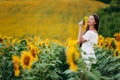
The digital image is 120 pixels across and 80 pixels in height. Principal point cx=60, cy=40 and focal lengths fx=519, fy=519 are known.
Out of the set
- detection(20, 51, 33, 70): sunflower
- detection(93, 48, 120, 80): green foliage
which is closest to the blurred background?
detection(93, 48, 120, 80): green foliage

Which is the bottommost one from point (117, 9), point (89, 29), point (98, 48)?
point (117, 9)

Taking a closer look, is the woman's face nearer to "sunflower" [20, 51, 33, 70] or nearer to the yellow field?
"sunflower" [20, 51, 33, 70]

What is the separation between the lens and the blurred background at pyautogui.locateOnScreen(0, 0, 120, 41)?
1427 cm

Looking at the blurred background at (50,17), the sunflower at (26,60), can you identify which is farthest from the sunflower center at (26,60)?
the blurred background at (50,17)

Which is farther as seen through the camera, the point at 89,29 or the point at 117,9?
the point at 117,9

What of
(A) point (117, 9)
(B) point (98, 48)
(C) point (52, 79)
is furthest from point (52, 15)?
(C) point (52, 79)

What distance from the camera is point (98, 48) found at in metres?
6.11

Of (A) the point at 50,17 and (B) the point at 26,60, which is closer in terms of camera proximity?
(B) the point at 26,60

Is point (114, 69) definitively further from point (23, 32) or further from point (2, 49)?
point (23, 32)

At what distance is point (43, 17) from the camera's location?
53.5ft

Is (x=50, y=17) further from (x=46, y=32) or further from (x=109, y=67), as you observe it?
(x=109, y=67)

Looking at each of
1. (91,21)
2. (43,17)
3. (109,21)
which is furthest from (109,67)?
(43,17)

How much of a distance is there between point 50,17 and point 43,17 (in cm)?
29

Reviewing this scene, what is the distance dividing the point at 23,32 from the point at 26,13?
191cm
